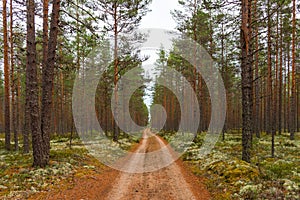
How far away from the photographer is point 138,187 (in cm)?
891

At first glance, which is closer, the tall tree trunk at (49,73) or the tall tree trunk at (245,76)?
the tall tree trunk at (245,76)

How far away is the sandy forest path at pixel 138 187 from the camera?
7.75m

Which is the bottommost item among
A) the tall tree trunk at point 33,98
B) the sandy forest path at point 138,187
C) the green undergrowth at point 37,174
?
the sandy forest path at point 138,187

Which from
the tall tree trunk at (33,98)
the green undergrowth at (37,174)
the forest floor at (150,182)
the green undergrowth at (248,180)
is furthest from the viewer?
the tall tree trunk at (33,98)

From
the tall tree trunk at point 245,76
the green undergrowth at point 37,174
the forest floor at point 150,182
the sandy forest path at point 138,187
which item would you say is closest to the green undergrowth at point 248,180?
the forest floor at point 150,182

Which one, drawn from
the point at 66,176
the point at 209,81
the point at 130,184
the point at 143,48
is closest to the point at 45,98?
the point at 66,176

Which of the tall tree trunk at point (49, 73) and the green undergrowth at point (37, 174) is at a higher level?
the tall tree trunk at point (49, 73)

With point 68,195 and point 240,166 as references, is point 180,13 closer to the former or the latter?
point 240,166

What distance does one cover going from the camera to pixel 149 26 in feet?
77.9

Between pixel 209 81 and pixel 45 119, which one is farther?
pixel 209 81

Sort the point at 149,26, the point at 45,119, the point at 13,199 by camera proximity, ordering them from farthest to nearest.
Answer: the point at 149,26 < the point at 45,119 < the point at 13,199

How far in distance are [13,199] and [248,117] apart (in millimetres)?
10277

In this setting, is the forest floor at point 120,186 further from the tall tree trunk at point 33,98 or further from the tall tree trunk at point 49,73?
the tall tree trunk at point 49,73

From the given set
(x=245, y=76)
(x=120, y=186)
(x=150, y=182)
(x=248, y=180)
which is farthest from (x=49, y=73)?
(x=248, y=180)
